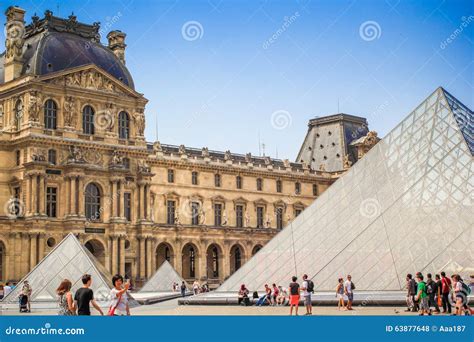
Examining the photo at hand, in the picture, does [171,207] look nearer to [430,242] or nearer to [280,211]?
[280,211]

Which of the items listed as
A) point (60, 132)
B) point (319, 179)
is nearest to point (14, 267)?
point (60, 132)

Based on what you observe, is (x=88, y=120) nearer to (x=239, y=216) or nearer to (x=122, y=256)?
(x=122, y=256)

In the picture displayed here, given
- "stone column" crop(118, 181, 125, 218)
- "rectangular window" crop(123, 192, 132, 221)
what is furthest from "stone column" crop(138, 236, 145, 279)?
"stone column" crop(118, 181, 125, 218)

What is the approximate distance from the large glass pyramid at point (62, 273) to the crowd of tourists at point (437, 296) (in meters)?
12.7

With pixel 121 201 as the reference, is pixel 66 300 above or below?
below

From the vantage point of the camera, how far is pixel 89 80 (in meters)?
52.7

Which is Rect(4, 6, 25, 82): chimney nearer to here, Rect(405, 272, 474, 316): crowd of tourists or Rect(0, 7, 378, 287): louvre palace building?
Rect(0, 7, 378, 287): louvre palace building

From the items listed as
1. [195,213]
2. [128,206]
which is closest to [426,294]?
[128,206]

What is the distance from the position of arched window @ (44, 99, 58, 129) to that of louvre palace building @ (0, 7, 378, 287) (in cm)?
6

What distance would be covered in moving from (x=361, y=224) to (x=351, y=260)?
1.54 meters

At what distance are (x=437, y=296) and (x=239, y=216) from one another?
1829 inches

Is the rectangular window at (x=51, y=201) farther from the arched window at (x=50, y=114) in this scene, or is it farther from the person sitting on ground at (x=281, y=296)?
the person sitting on ground at (x=281, y=296)

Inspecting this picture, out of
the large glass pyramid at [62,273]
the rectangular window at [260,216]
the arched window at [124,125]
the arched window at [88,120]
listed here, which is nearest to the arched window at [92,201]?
the arched window at [88,120]

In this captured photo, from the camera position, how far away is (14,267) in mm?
48312
